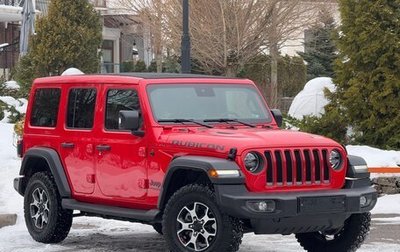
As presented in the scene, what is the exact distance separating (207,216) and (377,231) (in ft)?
11.7

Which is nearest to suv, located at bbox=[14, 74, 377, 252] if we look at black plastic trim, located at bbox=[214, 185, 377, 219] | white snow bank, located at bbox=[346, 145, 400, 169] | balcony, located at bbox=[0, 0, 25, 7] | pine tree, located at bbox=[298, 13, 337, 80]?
black plastic trim, located at bbox=[214, 185, 377, 219]

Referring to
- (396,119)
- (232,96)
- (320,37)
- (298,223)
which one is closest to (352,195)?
(298,223)

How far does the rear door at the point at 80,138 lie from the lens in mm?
10430

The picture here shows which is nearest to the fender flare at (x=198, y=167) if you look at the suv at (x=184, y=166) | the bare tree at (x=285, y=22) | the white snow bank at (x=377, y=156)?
the suv at (x=184, y=166)

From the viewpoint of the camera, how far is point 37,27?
27.0 meters

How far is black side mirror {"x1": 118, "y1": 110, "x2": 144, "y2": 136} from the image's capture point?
9578mm

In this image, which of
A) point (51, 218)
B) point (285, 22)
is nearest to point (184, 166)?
point (51, 218)

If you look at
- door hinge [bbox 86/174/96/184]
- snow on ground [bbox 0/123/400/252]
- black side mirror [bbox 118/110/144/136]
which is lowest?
snow on ground [bbox 0/123/400/252]

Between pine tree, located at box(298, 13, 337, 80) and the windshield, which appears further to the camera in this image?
pine tree, located at box(298, 13, 337, 80)

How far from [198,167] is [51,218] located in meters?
Answer: 2.64

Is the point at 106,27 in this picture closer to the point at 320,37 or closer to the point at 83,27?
the point at 320,37

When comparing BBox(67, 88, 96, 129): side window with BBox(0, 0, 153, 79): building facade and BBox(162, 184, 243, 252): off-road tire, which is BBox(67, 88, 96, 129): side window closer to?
BBox(162, 184, 243, 252): off-road tire

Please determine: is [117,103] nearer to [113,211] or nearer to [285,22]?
[113,211]

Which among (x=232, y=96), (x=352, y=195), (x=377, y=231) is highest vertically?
(x=232, y=96)
